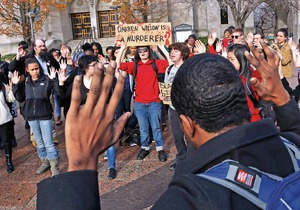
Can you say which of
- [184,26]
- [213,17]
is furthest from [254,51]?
[213,17]

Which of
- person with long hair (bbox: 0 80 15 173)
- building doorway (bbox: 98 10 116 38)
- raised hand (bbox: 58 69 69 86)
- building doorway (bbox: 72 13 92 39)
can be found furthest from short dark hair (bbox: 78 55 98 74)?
building doorway (bbox: 72 13 92 39)

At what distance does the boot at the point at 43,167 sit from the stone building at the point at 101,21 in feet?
78.3

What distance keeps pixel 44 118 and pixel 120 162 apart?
1.46 meters

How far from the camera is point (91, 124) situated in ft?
3.94

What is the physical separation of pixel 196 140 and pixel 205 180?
1.16 feet

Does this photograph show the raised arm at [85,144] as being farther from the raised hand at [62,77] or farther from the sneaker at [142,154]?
the sneaker at [142,154]

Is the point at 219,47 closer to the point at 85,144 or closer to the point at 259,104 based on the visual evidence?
the point at 259,104

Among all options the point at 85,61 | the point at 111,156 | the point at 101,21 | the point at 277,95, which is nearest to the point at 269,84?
the point at 277,95

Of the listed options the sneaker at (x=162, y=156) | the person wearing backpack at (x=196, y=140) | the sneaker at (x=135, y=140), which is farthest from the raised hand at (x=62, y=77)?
the person wearing backpack at (x=196, y=140)

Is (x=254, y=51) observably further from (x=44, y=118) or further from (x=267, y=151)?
(x=44, y=118)

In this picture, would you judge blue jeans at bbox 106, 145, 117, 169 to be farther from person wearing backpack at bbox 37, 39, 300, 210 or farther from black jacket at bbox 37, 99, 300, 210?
black jacket at bbox 37, 99, 300, 210

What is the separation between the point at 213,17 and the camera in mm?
31281

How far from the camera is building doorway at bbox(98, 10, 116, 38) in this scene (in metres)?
31.6

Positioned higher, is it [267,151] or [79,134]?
[79,134]
